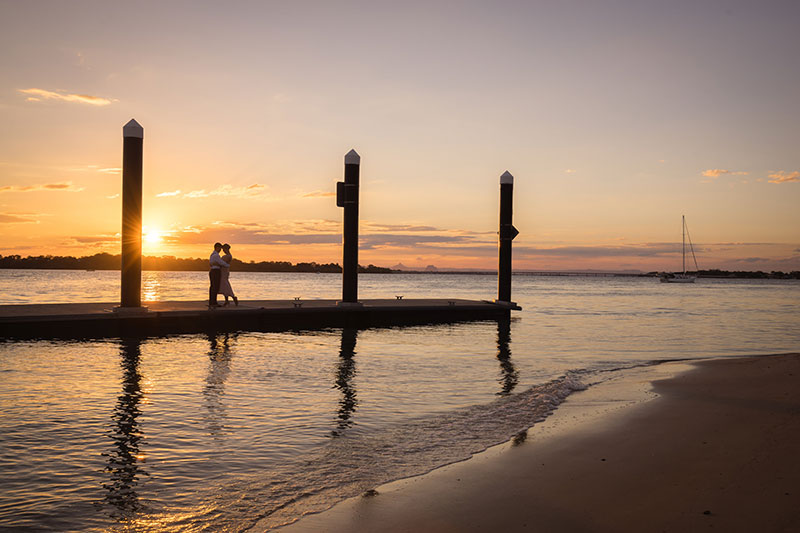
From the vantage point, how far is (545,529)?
4.24 meters

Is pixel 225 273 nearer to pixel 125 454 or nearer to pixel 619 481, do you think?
pixel 125 454

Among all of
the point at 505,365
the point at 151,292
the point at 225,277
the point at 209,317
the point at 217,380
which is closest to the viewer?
the point at 217,380

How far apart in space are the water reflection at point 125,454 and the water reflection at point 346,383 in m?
2.26

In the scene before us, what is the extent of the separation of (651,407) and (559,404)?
1.29 m

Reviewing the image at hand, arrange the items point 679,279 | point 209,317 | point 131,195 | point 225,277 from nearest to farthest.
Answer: point 131,195, point 209,317, point 225,277, point 679,279

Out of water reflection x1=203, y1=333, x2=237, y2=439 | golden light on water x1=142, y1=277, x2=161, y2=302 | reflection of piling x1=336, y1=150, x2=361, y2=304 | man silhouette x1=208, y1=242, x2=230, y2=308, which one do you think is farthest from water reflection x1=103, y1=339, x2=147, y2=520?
golden light on water x1=142, y1=277, x2=161, y2=302

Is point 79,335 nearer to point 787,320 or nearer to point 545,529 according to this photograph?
point 545,529

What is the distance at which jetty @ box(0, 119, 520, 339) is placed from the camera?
592 inches

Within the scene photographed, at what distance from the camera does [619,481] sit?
17.4 feet

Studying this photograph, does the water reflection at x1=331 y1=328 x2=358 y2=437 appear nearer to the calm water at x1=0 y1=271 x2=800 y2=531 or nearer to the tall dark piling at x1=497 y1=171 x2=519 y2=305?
the calm water at x1=0 y1=271 x2=800 y2=531

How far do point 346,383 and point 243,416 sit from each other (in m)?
2.96

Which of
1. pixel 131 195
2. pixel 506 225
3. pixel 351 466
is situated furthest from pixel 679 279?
pixel 351 466

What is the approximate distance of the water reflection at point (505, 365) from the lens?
10805 millimetres

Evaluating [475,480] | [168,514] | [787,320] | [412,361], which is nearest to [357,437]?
[475,480]
